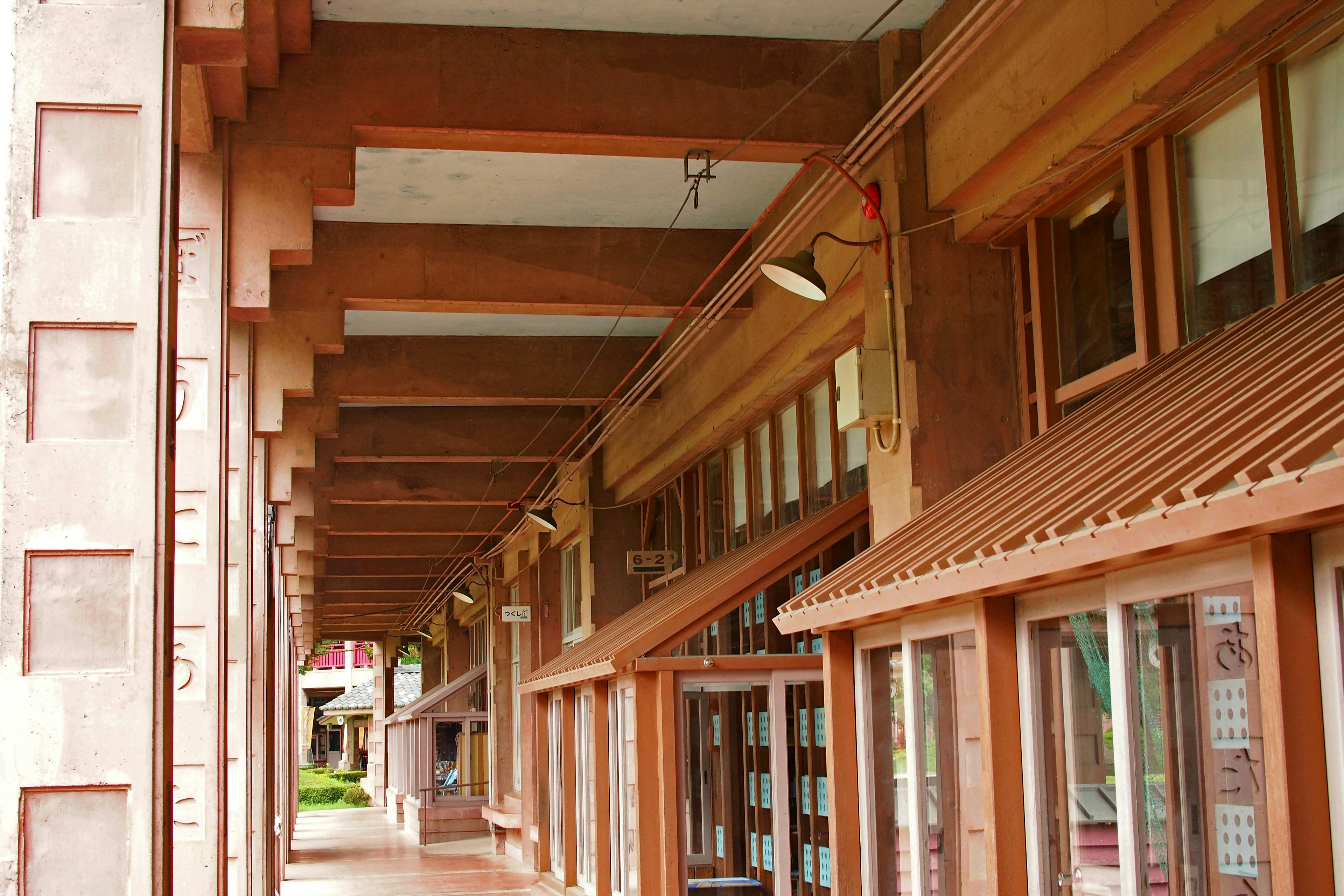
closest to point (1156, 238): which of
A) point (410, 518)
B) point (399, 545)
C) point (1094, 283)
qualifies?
point (1094, 283)

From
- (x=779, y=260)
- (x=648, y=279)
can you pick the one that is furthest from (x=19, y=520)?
(x=648, y=279)

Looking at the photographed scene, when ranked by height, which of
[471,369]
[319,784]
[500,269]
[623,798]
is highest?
[500,269]

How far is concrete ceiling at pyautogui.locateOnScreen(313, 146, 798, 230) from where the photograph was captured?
949 centimetres

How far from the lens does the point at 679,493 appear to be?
1555 centimetres

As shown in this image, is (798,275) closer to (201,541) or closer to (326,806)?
(201,541)

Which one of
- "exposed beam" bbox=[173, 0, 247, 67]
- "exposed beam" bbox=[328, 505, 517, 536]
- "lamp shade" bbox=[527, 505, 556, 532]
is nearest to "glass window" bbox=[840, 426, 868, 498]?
"lamp shade" bbox=[527, 505, 556, 532]

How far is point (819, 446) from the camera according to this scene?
11.2 m

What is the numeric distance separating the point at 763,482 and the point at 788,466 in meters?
0.78

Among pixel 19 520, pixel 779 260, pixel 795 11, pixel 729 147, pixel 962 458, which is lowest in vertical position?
pixel 19 520

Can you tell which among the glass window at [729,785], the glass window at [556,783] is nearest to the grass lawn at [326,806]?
the glass window at [556,783]

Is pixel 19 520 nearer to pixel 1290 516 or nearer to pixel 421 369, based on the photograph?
pixel 1290 516

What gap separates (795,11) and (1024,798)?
14.4 feet

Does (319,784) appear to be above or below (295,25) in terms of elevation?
below

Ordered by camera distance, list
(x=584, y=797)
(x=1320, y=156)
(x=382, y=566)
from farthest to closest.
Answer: (x=382, y=566) < (x=584, y=797) < (x=1320, y=156)
